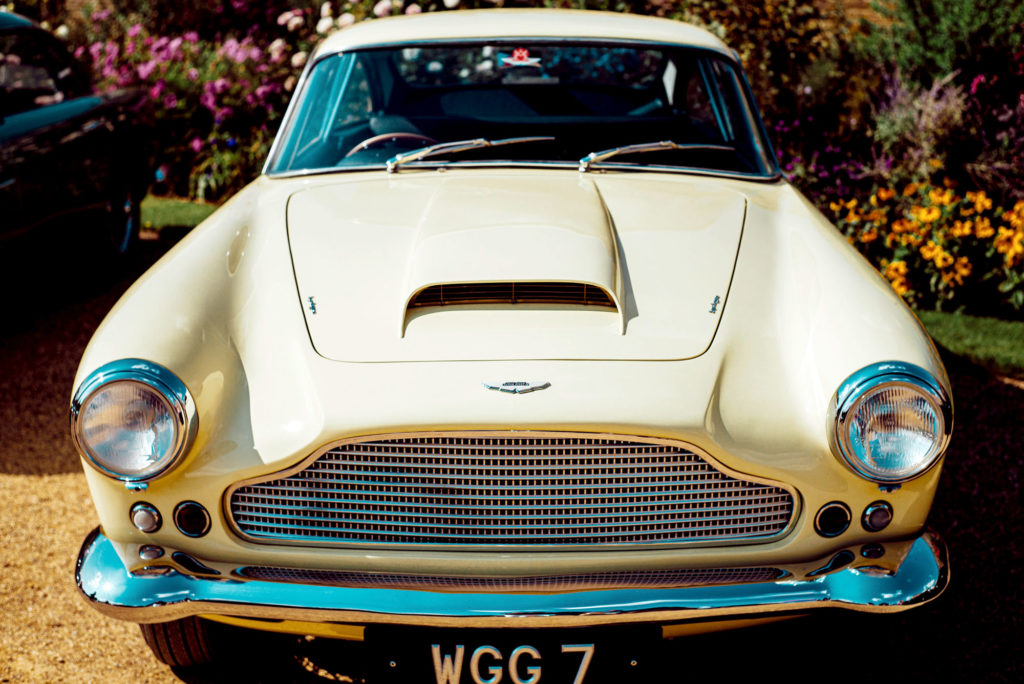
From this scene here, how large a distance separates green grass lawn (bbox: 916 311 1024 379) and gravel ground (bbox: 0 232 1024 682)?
0.25 m

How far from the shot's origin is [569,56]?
17.8 feet

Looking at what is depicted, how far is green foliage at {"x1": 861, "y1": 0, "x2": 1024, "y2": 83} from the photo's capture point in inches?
238

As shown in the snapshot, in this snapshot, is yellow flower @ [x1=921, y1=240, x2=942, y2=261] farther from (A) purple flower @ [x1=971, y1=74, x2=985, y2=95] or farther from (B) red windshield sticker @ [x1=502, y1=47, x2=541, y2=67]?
(B) red windshield sticker @ [x1=502, y1=47, x2=541, y2=67]

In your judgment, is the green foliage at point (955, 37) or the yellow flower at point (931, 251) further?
the green foliage at point (955, 37)

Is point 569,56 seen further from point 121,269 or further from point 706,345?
point 706,345

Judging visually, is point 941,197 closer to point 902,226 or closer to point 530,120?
point 902,226

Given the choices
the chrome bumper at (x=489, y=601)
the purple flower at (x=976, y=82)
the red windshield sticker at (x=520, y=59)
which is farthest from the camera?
the purple flower at (x=976, y=82)

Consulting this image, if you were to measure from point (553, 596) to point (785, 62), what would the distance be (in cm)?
548

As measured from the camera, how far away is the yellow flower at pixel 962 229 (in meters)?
5.27

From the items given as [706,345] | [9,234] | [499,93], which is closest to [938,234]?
[499,93]

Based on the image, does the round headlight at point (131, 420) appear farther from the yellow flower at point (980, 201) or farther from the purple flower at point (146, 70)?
the purple flower at point (146, 70)

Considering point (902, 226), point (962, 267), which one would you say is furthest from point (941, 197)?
point (962, 267)

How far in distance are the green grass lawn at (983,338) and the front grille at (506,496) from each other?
3.22 metres

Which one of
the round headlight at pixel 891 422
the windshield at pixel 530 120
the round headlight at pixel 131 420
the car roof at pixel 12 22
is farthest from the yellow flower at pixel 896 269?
the car roof at pixel 12 22
